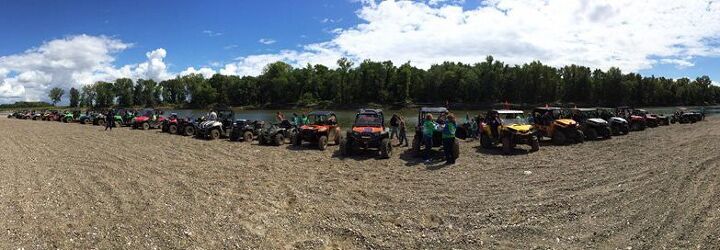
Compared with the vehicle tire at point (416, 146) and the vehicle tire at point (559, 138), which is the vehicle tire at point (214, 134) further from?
the vehicle tire at point (559, 138)

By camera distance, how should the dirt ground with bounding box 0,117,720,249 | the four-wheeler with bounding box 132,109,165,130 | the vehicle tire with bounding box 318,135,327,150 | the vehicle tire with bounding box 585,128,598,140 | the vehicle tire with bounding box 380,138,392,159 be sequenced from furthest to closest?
1. the four-wheeler with bounding box 132,109,165,130
2. the vehicle tire with bounding box 585,128,598,140
3. the vehicle tire with bounding box 318,135,327,150
4. the vehicle tire with bounding box 380,138,392,159
5. the dirt ground with bounding box 0,117,720,249

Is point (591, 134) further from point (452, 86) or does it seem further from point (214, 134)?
point (452, 86)

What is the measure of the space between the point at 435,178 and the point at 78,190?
759 cm

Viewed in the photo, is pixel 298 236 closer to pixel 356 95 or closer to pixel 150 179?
pixel 150 179

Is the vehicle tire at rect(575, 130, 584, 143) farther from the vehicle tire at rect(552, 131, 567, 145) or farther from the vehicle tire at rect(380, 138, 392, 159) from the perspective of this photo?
the vehicle tire at rect(380, 138, 392, 159)

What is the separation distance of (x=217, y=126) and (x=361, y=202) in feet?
47.8

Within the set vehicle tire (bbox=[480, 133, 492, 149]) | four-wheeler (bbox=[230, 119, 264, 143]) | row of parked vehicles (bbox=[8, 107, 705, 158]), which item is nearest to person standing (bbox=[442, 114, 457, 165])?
row of parked vehicles (bbox=[8, 107, 705, 158])

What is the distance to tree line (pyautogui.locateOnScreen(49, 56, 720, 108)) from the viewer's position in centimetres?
9344

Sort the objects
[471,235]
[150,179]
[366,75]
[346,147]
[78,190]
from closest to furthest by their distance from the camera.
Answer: [471,235] → [78,190] → [150,179] → [346,147] → [366,75]

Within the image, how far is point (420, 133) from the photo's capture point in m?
15.4

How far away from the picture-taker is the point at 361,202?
8.71 metres

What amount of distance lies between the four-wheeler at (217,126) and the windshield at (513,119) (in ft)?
39.0

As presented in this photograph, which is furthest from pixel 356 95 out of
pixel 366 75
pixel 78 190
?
pixel 78 190

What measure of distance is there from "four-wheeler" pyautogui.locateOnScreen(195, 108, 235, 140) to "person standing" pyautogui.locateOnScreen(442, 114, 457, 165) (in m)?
11.6
